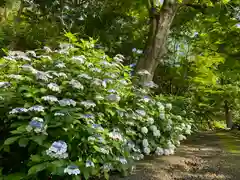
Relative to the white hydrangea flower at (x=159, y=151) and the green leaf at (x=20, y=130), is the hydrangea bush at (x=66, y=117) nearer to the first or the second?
the green leaf at (x=20, y=130)

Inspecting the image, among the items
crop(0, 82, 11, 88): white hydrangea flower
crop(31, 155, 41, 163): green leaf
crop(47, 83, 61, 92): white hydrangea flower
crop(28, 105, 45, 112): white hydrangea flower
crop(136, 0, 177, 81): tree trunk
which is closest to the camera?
crop(31, 155, 41, 163): green leaf

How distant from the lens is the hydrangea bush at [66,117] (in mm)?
2096

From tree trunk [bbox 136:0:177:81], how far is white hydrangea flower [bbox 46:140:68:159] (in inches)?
110

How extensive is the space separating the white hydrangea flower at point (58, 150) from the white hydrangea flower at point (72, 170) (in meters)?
0.10

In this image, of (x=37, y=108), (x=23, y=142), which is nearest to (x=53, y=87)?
(x=37, y=108)

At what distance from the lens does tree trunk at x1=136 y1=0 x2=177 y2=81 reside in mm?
4672

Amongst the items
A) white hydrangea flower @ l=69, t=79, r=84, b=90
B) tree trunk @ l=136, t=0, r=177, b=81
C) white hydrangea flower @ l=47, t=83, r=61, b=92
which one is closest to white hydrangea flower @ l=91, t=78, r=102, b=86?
white hydrangea flower @ l=69, t=79, r=84, b=90

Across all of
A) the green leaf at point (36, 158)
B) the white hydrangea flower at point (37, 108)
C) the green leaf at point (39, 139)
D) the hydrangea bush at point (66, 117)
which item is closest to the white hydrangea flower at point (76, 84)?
the hydrangea bush at point (66, 117)

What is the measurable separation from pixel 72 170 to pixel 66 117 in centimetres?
40

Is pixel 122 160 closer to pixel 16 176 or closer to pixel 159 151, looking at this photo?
pixel 16 176

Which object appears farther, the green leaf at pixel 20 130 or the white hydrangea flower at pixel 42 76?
the white hydrangea flower at pixel 42 76

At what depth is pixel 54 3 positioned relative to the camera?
5.82 m

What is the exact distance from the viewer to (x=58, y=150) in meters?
1.99

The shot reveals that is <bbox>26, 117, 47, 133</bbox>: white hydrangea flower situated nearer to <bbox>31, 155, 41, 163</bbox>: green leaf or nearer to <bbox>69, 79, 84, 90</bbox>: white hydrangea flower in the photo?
<bbox>31, 155, 41, 163</bbox>: green leaf
